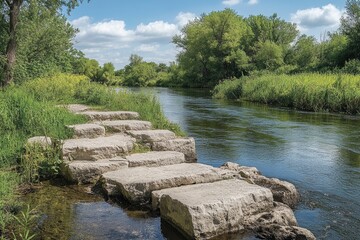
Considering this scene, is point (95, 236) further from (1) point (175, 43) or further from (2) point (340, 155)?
(1) point (175, 43)

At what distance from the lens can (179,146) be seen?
7.96 m

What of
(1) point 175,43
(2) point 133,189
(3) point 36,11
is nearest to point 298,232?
(2) point 133,189

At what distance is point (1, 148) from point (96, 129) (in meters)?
1.78

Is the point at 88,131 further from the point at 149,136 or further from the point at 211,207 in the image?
the point at 211,207

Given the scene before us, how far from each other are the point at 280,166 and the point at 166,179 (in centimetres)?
375

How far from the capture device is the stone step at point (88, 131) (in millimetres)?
7548

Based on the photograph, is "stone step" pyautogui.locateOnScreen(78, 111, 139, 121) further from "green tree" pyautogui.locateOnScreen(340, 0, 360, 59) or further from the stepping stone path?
"green tree" pyautogui.locateOnScreen(340, 0, 360, 59)

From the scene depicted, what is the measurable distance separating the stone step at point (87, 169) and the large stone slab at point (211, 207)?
1.41 metres

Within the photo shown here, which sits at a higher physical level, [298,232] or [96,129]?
[96,129]

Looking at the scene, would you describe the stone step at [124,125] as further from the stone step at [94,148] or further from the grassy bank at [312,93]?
the grassy bank at [312,93]

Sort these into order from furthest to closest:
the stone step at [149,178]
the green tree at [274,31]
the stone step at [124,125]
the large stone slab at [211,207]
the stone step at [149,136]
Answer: the green tree at [274,31] → the stone step at [124,125] → the stone step at [149,136] → the stone step at [149,178] → the large stone slab at [211,207]

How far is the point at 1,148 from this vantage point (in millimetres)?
6727

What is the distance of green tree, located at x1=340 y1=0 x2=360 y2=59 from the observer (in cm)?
3331

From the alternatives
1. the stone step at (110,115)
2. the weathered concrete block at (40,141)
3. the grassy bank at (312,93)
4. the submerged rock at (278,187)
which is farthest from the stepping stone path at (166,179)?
the grassy bank at (312,93)
